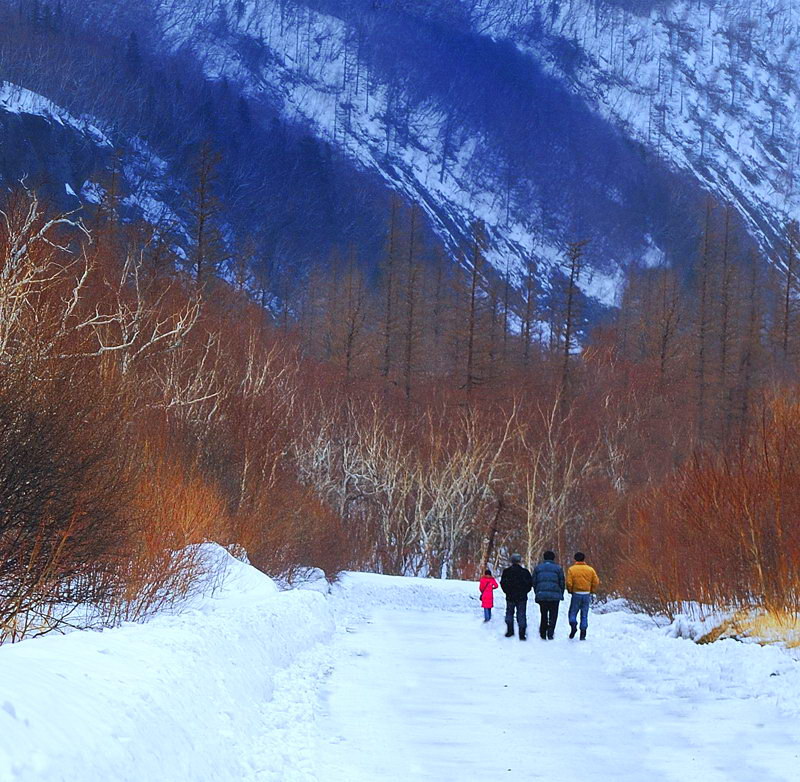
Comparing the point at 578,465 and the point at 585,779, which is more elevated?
the point at 578,465

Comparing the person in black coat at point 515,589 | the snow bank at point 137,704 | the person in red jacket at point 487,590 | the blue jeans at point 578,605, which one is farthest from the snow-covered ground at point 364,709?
the person in red jacket at point 487,590

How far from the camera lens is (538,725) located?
387 inches

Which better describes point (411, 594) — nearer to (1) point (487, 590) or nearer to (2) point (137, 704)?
(1) point (487, 590)

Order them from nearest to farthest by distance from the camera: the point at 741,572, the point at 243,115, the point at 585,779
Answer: the point at 585,779, the point at 741,572, the point at 243,115

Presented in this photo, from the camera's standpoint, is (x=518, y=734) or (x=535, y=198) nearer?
(x=518, y=734)

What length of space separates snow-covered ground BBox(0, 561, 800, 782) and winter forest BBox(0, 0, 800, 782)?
0.31 ft

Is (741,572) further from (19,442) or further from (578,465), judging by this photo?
(578,465)

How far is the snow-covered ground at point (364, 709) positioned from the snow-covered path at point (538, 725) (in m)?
0.03

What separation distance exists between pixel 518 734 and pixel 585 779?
1782 millimetres

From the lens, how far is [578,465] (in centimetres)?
5497

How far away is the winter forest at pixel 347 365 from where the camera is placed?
40.6 ft

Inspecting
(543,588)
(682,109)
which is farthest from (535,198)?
(543,588)

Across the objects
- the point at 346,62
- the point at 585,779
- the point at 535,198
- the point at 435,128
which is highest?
the point at 346,62

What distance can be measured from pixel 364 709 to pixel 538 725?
192 cm
